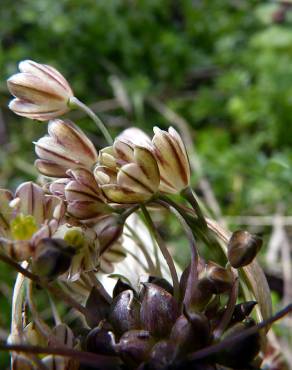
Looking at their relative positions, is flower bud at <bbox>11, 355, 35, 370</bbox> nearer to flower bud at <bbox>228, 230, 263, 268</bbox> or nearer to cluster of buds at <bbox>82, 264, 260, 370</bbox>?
cluster of buds at <bbox>82, 264, 260, 370</bbox>

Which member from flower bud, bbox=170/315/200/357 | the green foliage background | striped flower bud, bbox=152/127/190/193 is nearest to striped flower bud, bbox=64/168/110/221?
striped flower bud, bbox=152/127/190/193

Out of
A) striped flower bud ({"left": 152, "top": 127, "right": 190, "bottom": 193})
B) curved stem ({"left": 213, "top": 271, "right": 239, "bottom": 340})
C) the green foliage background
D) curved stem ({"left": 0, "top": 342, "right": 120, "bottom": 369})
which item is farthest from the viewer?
the green foliage background

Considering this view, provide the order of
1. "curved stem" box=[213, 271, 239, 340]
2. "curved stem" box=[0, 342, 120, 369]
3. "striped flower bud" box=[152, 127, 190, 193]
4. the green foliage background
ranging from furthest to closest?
the green foliage background
"striped flower bud" box=[152, 127, 190, 193]
"curved stem" box=[213, 271, 239, 340]
"curved stem" box=[0, 342, 120, 369]

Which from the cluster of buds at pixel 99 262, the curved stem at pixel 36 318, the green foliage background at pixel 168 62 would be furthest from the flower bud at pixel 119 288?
the green foliage background at pixel 168 62

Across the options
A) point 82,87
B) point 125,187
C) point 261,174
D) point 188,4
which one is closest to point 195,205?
point 125,187

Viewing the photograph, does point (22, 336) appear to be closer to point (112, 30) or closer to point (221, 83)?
point (221, 83)

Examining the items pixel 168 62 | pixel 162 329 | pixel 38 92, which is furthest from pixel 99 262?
pixel 168 62

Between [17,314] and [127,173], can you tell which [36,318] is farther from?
[127,173]
